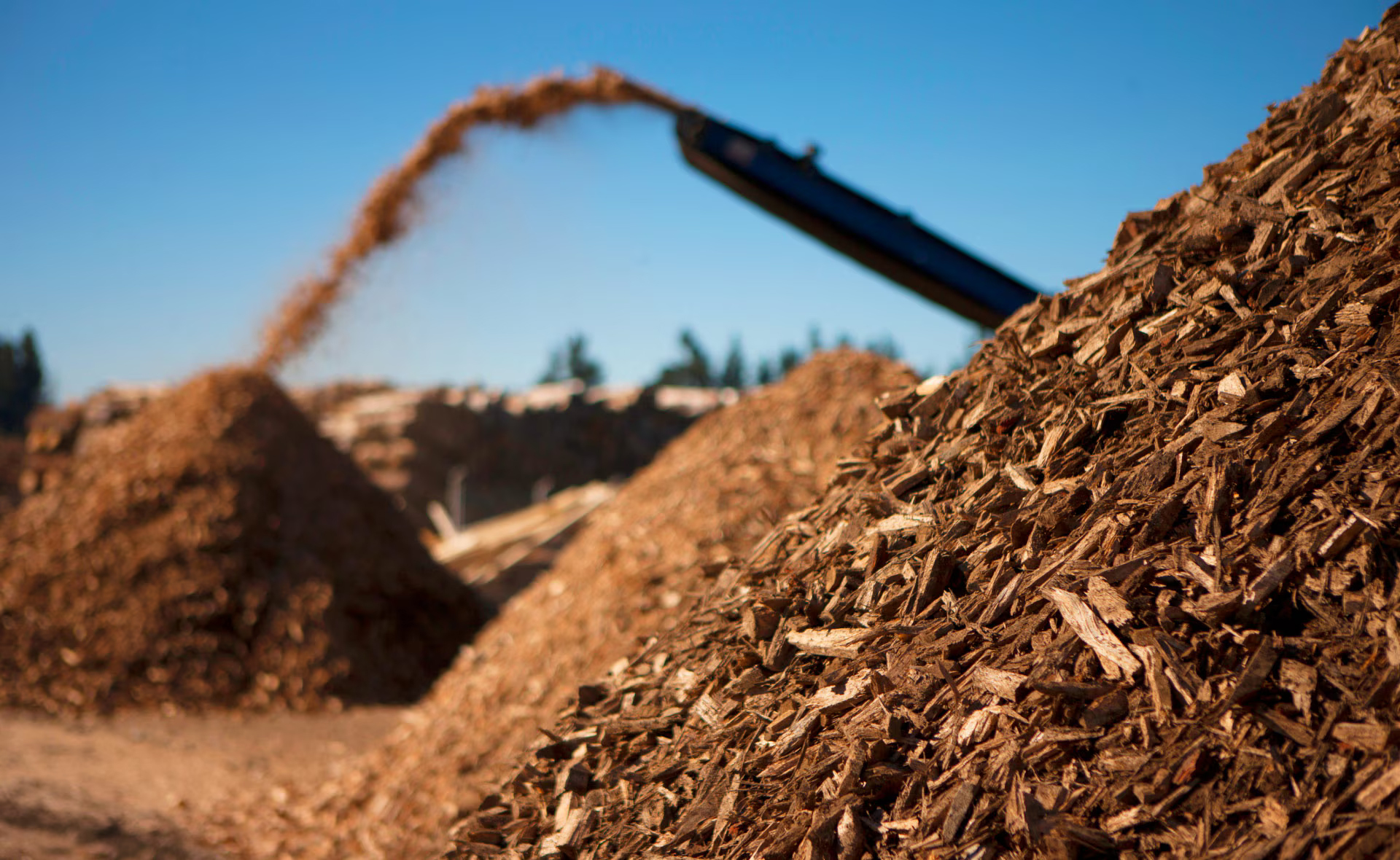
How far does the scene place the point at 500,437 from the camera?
20.7 meters

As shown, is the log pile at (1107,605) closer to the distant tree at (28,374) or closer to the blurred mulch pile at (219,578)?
the blurred mulch pile at (219,578)

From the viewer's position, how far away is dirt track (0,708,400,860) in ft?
13.1

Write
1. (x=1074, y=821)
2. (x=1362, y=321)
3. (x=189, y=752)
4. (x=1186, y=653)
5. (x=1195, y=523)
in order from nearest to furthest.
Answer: (x=1074, y=821)
(x=1186, y=653)
(x=1195, y=523)
(x=1362, y=321)
(x=189, y=752)

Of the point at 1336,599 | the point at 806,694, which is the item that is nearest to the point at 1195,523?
the point at 1336,599

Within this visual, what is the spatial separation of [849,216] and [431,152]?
10.6ft

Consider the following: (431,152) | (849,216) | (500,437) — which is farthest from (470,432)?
(849,216)

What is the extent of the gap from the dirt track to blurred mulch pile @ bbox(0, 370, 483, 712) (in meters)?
0.36

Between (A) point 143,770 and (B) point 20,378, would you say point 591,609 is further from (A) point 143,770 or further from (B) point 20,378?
(B) point 20,378

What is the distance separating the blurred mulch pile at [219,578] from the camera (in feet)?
22.3

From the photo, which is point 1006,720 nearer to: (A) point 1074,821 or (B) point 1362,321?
(A) point 1074,821

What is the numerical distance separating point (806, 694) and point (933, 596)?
14.6 inches

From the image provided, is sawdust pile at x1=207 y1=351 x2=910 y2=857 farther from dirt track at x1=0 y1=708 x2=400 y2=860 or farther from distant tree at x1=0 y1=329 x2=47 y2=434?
distant tree at x1=0 y1=329 x2=47 y2=434

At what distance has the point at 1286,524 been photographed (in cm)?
171

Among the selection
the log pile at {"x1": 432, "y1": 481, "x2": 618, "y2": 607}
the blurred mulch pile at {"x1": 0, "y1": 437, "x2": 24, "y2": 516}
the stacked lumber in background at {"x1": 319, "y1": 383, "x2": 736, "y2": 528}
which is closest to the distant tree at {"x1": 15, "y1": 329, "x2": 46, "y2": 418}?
the blurred mulch pile at {"x1": 0, "y1": 437, "x2": 24, "y2": 516}
